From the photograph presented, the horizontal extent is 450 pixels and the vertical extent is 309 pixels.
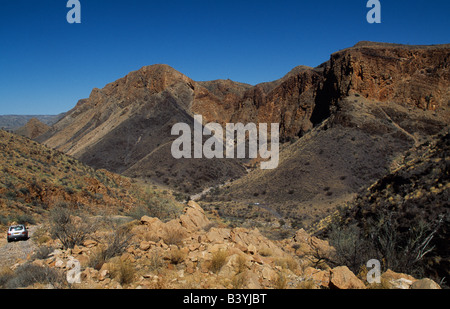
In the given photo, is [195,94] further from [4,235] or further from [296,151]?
[4,235]

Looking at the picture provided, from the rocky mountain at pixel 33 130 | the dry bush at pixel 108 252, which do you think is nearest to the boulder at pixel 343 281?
the dry bush at pixel 108 252

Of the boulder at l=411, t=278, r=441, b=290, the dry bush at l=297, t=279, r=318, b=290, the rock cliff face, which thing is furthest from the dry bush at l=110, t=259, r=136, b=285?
the rock cliff face

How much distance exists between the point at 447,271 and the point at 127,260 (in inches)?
444

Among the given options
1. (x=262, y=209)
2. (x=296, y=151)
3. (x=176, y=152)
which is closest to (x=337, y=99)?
(x=296, y=151)

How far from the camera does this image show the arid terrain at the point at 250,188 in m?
7.23

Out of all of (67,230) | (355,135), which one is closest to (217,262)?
(67,230)

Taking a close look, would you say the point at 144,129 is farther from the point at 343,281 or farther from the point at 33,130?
the point at 343,281

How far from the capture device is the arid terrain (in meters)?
A: 7.23

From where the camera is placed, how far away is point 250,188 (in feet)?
144

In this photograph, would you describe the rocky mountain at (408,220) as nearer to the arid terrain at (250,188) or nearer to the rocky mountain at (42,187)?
the arid terrain at (250,188)

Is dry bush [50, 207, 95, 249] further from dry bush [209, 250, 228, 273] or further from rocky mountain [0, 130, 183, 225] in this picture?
dry bush [209, 250, 228, 273]

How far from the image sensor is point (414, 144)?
146 feet

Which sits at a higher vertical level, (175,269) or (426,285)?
(426,285)

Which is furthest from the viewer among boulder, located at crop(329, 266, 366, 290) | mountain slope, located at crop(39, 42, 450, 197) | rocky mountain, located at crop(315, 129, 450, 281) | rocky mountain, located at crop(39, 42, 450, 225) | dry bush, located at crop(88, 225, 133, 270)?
mountain slope, located at crop(39, 42, 450, 197)
